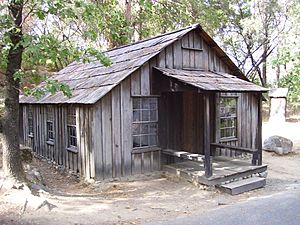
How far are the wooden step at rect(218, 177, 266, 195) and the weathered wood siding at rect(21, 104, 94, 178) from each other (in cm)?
369

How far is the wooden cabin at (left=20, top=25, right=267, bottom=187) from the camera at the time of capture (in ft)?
30.3

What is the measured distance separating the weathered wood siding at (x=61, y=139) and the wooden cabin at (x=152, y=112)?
3cm

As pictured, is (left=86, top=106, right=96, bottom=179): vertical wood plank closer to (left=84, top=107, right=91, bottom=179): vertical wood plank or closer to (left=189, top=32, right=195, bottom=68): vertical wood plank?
(left=84, top=107, right=91, bottom=179): vertical wood plank

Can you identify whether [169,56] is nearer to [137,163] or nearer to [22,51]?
[137,163]

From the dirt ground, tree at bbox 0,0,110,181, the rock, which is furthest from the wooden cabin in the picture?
the rock

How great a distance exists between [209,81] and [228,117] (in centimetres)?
289

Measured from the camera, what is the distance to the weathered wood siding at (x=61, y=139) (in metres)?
9.46

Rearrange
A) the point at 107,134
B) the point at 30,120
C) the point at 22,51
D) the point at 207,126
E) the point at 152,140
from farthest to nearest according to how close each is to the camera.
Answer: the point at 30,120
the point at 152,140
the point at 107,134
the point at 207,126
the point at 22,51

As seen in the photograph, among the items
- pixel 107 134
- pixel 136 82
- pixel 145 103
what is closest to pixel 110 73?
pixel 136 82

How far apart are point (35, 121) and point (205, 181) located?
774 centimetres

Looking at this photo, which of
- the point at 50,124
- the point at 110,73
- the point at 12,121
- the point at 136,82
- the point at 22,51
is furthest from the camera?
the point at 50,124

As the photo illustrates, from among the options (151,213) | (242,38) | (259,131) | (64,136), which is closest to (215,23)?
(242,38)

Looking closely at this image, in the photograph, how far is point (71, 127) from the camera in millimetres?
10555

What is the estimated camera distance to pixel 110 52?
13773 mm
